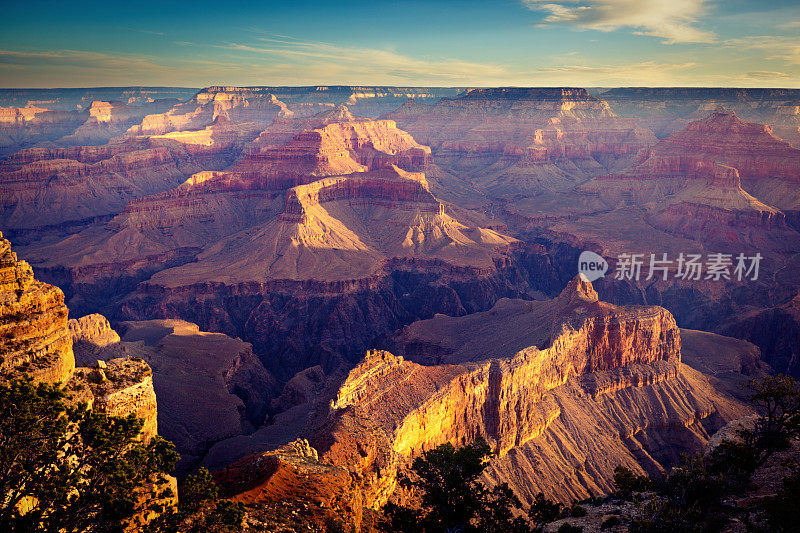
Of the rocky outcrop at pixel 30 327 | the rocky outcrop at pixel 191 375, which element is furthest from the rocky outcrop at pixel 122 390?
the rocky outcrop at pixel 191 375

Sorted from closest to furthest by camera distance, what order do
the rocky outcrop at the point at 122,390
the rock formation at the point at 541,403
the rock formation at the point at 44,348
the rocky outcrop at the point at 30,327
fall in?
the rocky outcrop at the point at 30,327 → the rock formation at the point at 44,348 → the rocky outcrop at the point at 122,390 → the rock formation at the point at 541,403

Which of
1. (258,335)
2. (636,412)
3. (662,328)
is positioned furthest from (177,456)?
(258,335)

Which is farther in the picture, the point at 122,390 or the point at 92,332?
the point at 92,332

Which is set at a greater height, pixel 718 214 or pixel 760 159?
pixel 760 159

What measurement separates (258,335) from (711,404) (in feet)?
263

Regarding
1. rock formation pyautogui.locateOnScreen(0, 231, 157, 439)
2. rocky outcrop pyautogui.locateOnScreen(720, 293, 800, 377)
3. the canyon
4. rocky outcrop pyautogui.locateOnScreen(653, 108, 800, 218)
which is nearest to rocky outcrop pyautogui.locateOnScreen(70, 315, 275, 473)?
the canyon

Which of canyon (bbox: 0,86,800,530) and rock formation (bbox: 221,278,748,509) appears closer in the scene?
canyon (bbox: 0,86,800,530)

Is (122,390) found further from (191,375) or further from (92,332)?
(92,332)

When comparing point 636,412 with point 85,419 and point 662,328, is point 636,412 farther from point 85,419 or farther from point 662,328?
point 85,419

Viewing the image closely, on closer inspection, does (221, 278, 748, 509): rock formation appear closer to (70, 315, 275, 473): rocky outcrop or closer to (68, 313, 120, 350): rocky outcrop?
(70, 315, 275, 473): rocky outcrop

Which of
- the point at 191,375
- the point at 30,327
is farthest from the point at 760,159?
the point at 30,327

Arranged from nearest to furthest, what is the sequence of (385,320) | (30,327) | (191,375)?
(30,327)
(191,375)
(385,320)

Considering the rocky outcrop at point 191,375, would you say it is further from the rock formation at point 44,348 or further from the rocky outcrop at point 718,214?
the rocky outcrop at point 718,214

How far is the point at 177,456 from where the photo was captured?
25.5 m
